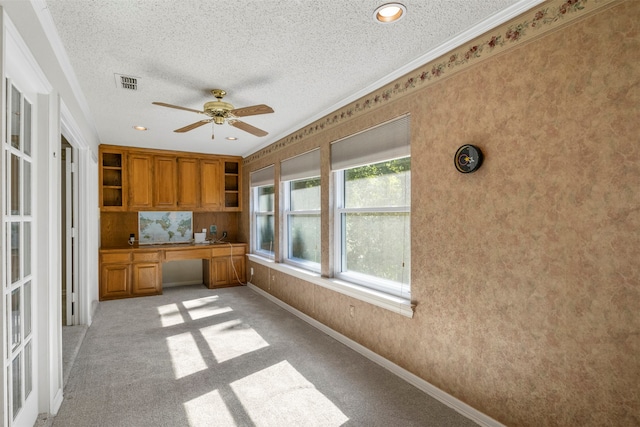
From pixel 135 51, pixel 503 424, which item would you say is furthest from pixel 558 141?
pixel 135 51

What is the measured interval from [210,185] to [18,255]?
454cm

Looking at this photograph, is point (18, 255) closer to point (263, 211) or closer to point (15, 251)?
point (15, 251)

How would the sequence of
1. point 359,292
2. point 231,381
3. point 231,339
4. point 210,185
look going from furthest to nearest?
point 210,185 → point 231,339 → point 359,292 → point 231,381

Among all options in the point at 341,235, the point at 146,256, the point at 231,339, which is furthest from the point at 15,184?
the point at 146,256

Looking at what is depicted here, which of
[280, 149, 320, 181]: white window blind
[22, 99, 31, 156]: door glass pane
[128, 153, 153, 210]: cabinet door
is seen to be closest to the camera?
[22, 99, 31, 156]: door glass pane

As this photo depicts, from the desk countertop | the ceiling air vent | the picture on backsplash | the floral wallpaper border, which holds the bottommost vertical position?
the desk countertop

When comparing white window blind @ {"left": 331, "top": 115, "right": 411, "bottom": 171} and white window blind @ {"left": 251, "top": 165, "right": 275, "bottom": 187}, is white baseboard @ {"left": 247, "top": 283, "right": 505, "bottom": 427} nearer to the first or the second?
white window blind @ {"left": 331, "top": 115, "right": 411, "bottom": 171}

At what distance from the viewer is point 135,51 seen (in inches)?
91.7

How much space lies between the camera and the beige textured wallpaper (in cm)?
152

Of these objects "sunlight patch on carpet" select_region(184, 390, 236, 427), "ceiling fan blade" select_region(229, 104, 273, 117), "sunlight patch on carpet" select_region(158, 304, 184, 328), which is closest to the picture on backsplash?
"sunlight patch on carpet" select_region(158, 304, 184, 328)

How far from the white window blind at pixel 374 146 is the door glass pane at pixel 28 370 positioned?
8.88 ft

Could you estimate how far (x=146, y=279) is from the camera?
5.45 m

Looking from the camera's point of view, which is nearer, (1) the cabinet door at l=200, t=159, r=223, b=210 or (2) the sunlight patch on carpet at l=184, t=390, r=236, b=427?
(2) the sunlight patch on carpet at l=184, t=390, r=236, b=427

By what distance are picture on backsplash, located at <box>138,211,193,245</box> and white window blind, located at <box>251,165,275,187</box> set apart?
4.85 ft
